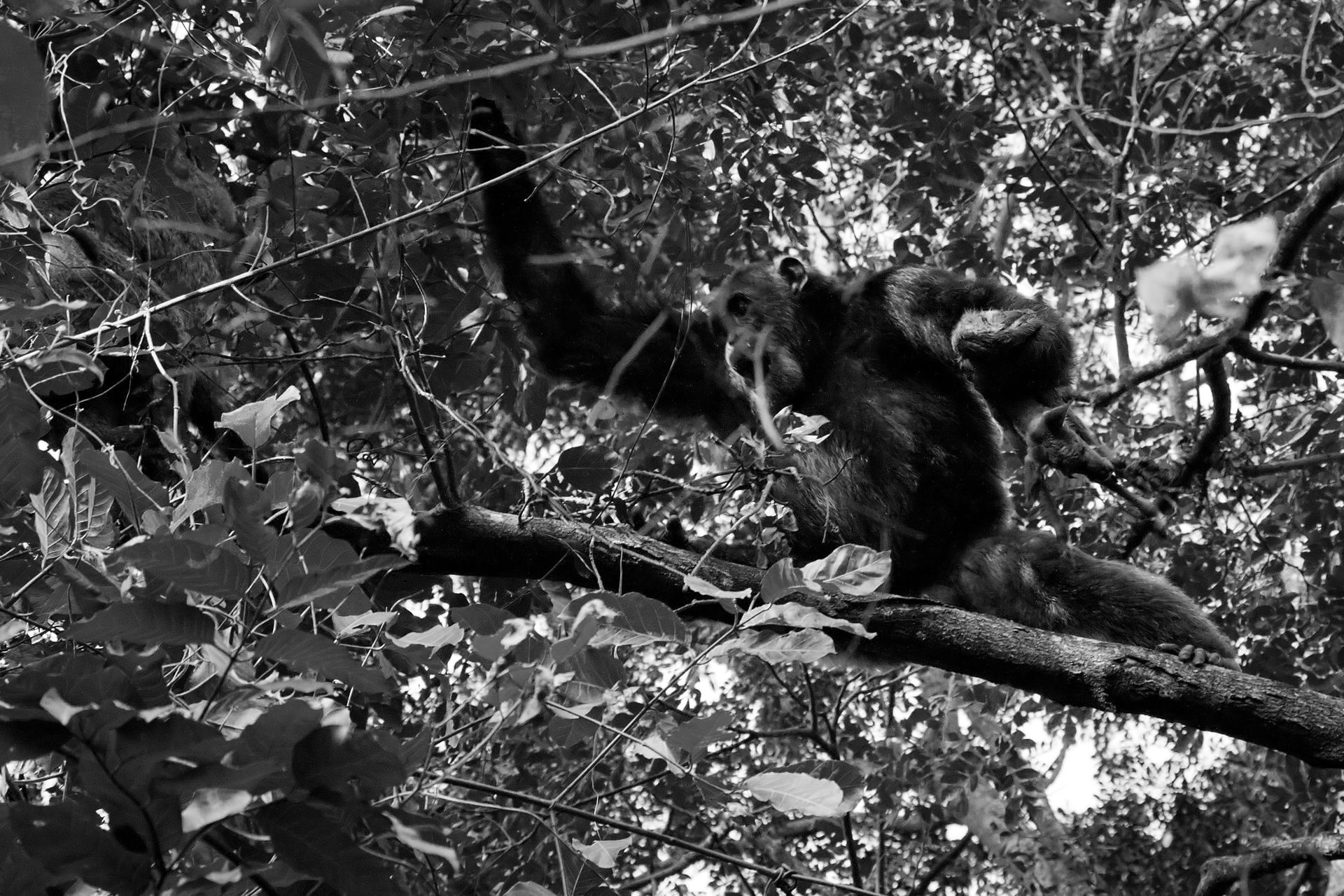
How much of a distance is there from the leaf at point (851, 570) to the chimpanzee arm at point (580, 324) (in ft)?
5.64

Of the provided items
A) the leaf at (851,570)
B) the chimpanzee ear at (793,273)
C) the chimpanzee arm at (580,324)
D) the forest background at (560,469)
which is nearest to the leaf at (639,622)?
the forest background at (560,469)

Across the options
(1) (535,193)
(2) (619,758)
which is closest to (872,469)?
(1) (535,193)

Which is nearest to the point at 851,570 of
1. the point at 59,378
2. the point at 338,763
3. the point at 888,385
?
the point at 338,763

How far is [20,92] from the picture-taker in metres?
1.04

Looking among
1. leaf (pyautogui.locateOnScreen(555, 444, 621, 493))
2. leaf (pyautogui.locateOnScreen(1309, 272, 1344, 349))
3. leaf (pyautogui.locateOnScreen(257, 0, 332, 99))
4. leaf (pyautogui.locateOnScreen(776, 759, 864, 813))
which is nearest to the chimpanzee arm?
leaf (pyautogui.locateOnScreen(555, 444, 621, 493))

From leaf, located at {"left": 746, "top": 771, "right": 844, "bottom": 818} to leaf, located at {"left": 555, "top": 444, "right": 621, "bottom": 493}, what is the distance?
1664 millimetres

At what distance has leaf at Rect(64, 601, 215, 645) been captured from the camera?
1.63 metres

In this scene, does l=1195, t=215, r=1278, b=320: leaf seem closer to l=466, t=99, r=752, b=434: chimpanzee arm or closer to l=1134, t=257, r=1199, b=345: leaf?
l=1134, t=257, r=1199, b=345: leaf

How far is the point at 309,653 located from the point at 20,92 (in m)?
0.92

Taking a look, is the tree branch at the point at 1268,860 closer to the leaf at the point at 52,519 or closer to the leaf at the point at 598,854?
the leaf at the point at 598,854

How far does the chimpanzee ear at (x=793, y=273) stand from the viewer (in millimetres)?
5078

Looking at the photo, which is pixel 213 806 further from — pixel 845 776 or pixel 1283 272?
pixel 1283 272

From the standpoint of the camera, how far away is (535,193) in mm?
4230

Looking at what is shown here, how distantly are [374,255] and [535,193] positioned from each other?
36.0 inches
